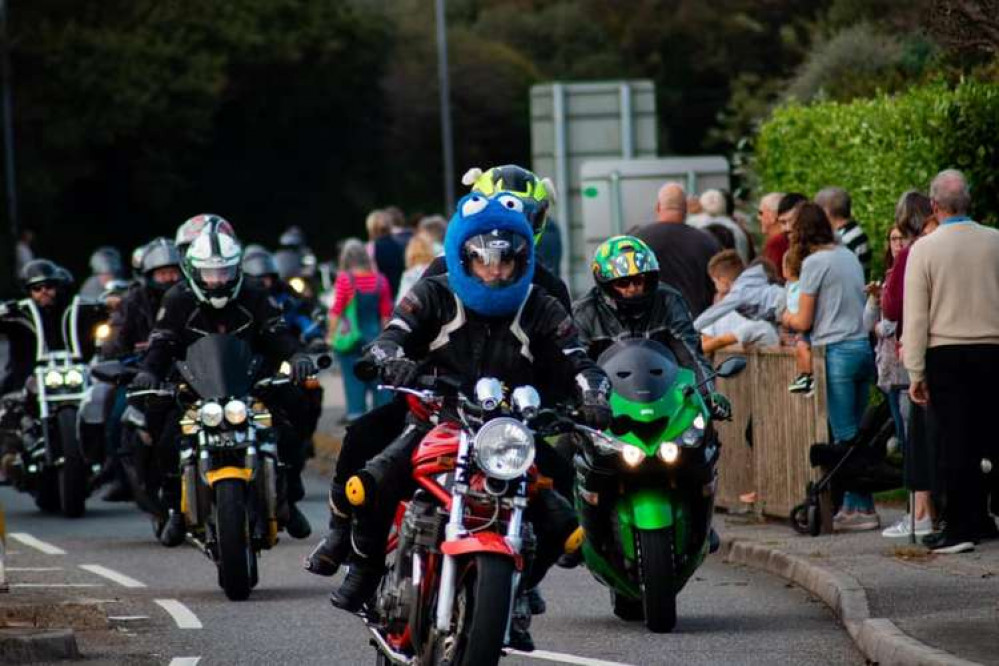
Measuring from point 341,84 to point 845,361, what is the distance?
208 feet

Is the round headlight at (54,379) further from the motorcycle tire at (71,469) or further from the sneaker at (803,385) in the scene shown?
the sneaker at (803,385)

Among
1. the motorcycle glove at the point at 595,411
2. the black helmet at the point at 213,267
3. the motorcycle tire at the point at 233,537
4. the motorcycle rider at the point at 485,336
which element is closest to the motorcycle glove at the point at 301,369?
the black helmet at the point at 213,267

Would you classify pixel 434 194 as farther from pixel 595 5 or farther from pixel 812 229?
pixel 812 229

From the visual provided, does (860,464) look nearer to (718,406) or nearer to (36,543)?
(718,406)

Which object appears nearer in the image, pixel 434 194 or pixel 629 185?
pixel 629 185

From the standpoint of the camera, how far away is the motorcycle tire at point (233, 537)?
13.8 metres

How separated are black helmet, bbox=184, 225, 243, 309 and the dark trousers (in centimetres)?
376

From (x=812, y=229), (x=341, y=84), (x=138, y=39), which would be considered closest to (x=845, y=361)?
(x=812, y=229)

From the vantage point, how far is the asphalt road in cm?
1158

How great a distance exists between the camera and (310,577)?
1535 centimetres

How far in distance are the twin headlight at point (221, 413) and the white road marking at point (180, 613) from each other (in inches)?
36.9

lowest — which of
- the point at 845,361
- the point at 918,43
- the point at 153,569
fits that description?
the point at 153,569

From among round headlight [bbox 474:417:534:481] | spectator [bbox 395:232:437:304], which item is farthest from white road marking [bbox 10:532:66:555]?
round headlight [bbox 474:417:534:481]

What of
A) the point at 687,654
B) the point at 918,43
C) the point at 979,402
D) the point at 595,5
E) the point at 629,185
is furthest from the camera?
the point at 595,5
